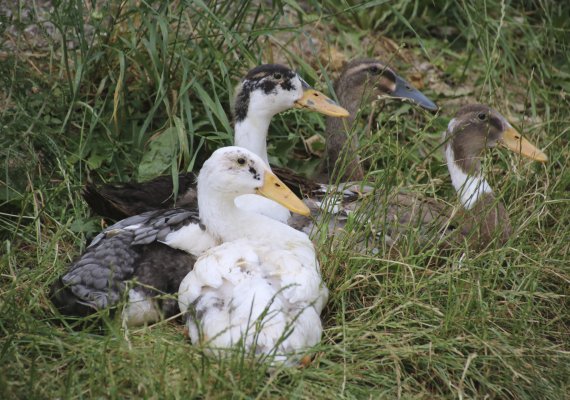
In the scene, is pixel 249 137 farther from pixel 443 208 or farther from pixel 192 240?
pixel 443 208

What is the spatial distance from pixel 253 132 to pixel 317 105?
0.38 metres

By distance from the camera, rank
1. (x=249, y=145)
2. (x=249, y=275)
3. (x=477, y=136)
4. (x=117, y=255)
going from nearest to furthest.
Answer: (x=249, y=275), (x=117, y=255), (x=249, y=145), (x=477, y=136)

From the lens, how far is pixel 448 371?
12.7ft

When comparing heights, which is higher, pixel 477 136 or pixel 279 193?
pixel 279 193

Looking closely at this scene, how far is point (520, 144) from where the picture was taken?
4.96 metres

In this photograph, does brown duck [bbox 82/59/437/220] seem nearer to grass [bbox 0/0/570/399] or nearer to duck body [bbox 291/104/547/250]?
grass [bbox 0/0/570/399]

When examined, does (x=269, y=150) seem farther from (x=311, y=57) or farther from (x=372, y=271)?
(x=372, y=271)

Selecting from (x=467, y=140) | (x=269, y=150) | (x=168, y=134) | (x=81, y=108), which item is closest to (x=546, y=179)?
(x=467, y=140)

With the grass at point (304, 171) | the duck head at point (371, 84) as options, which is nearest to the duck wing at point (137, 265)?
the grass at point (304, 171)

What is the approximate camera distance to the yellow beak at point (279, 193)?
4.39 metres

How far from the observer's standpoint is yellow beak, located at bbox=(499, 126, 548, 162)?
5.10 m

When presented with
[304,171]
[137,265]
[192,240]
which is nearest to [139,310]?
[137,265]

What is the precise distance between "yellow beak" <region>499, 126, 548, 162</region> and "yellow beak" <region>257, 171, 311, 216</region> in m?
1.27

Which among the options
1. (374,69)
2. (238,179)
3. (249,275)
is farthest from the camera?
(374,69)
